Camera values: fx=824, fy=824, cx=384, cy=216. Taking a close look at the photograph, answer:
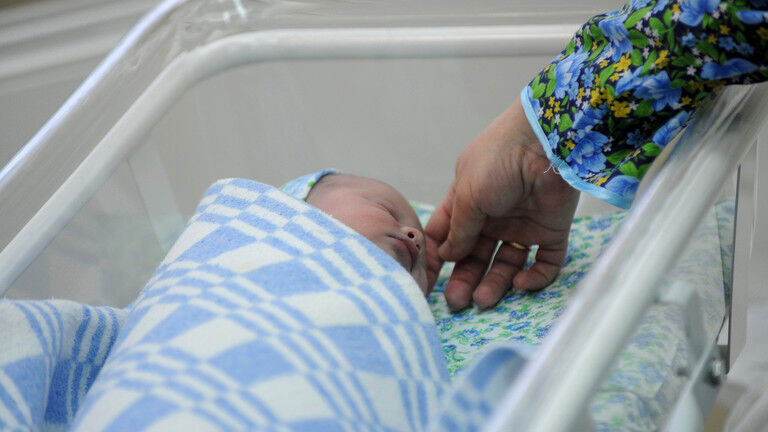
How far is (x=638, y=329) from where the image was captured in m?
0.43

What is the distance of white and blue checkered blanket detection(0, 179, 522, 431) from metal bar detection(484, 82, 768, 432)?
3 cm

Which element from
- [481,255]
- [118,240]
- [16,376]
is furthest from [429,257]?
[16,376]

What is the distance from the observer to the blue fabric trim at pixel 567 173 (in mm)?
610

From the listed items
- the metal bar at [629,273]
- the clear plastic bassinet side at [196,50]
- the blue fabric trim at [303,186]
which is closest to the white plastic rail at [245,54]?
the clear plastic bassinet side at [196,50]

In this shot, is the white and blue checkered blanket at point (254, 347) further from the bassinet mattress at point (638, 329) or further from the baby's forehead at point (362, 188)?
the baby's forehead at point (362, 188)

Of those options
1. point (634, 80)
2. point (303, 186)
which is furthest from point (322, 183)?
point (634, 80)

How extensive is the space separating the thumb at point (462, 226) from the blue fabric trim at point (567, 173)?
113 millimetres

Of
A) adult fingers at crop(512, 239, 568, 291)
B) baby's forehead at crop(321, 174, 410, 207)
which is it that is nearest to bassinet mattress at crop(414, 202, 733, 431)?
adult fingers at crop(512, 239, 568, 291)

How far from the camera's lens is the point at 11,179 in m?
0.73

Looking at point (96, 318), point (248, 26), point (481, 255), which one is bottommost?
point (481, 255)

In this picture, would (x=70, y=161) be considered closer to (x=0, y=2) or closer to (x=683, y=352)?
(x=683, y=352)

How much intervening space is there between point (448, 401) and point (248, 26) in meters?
0.73

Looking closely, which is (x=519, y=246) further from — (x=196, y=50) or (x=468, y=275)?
(x=196, y=50)

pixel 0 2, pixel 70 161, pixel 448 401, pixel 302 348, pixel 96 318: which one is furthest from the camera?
pixel 0 2
